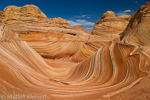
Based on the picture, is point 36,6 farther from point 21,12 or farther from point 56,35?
point 56,35

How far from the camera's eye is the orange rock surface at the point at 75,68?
1.53 metres

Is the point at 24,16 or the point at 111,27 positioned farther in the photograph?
the point at 111,27

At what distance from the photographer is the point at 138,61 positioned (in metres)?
2.39

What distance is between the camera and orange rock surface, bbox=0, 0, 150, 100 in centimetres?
153

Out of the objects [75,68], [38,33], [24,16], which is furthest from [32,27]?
[75,68]

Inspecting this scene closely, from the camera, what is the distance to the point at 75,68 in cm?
471

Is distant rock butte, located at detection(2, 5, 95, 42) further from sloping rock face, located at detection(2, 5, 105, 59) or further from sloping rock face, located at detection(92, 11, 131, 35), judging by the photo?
sloping rock face, located at detection(92, 11, 131, 35)

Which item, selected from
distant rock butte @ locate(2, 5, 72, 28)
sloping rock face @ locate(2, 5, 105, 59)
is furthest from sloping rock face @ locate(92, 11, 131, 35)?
distant rock butte @ locate(2, 5, 72, 28)

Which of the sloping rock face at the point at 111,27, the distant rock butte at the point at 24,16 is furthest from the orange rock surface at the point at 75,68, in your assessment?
the distant rock butte at the point at 24,16

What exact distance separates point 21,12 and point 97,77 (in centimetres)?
1028

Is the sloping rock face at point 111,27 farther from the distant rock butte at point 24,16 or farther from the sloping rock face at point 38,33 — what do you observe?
the distant rock butte at point 24,16

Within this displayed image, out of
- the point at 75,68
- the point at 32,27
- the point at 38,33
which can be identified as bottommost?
the point at 75,68

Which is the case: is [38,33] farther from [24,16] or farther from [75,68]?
[75,68]

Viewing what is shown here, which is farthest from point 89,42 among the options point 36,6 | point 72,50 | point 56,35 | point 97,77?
point 36,6
